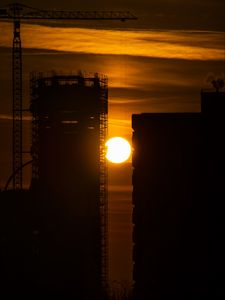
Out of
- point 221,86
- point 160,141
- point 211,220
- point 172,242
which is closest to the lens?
point 221,86

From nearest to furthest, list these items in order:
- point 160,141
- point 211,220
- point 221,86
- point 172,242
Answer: point 221,86 < point 211,220 < point 172,242 < point 160,141

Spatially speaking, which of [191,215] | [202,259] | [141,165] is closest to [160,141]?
[141,165]

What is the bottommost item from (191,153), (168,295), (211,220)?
(168,295)

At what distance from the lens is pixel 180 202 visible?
16862 cm

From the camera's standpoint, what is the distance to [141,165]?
182 m

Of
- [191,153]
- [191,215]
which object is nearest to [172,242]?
[191,215]

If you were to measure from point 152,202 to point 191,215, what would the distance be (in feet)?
46.5

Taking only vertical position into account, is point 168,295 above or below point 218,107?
below

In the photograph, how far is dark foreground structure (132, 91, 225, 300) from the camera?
153m

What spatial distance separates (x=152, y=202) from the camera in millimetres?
175125

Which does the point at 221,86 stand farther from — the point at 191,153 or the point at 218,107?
the point at 191,153

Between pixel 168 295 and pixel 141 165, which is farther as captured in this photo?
pixel 141 165

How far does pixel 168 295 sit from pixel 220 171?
21691 millimetres

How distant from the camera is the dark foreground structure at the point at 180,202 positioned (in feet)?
502
